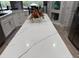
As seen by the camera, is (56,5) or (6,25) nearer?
(6,25)

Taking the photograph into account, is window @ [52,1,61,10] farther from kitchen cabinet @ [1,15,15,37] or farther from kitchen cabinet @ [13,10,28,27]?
kitchen cabinet @ [1,15,15,37]

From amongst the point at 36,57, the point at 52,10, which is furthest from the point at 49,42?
the point at 52,10

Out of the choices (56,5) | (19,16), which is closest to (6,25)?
(19,16)

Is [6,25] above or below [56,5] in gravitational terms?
below

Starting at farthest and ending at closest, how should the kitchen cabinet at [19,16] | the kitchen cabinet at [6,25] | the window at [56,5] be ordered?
the window at [56,5] → the kitchen cabinet at [19,16] → the kitchen cabinet at [6,25]

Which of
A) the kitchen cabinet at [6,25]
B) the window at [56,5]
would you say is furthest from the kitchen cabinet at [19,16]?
the window at [56,5]

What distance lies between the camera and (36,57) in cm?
80

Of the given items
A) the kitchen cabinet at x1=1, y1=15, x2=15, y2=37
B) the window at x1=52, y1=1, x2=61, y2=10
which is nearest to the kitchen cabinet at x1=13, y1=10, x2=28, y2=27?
the kitchen cabinet at x1=1, y1=15, x2=15, y2=37

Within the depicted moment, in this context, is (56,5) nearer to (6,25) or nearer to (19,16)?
(19,16)

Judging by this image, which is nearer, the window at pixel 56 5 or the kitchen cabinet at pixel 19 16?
the kitchen cabinet at pixel 19 16

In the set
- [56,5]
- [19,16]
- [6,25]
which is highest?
[56,5]

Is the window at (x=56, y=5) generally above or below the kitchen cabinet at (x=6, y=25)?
above

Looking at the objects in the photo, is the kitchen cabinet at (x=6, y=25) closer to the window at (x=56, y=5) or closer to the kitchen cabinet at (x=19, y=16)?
the kitchen cabinet at (x=19, y=16)

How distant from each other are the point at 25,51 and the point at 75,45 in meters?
2.06
